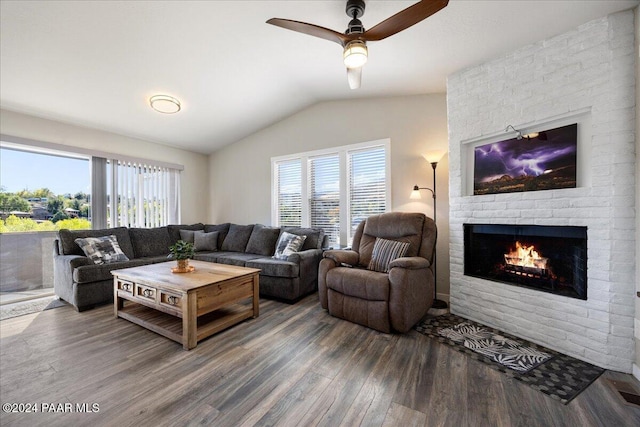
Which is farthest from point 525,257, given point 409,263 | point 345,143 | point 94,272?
point 94,272

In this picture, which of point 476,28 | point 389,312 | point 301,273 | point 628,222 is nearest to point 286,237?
point 301,273

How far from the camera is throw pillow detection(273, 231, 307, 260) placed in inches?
140

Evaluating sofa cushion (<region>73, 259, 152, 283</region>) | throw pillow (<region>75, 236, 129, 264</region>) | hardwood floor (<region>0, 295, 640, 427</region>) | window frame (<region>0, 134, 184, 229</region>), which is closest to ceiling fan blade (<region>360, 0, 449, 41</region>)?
hardwood floor (<region>0, 295, 640, 427</region>)

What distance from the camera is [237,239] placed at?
4.52 meters

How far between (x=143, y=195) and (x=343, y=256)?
3904 millimetres

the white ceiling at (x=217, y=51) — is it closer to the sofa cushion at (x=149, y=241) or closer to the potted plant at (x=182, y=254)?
the sofa cushion at (x=149, y=241)

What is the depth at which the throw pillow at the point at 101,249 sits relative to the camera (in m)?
3.26

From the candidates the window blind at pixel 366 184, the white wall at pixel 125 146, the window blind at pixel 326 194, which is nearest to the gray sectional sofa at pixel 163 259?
the window blind at pixel 326 194

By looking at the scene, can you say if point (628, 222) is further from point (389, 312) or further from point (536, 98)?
point (389, 312)

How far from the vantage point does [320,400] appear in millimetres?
1522

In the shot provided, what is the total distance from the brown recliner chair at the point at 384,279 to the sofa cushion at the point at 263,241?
4.86ft

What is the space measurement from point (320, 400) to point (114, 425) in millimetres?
1084

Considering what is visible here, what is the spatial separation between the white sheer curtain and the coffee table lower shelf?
2.06 m

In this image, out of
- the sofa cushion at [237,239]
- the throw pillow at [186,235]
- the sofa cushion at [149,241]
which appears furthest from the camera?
the throw pillow at [186,235]
